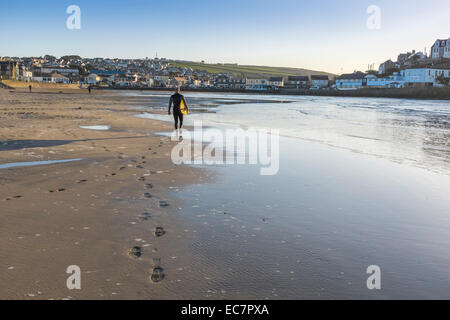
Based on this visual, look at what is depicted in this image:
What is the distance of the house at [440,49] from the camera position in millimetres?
139000

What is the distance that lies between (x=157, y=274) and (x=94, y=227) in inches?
55.5

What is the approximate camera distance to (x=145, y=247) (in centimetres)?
366

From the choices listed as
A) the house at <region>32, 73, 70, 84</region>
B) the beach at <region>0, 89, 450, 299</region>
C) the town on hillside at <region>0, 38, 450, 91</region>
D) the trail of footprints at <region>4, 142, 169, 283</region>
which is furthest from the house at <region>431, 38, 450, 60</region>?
the trail of footprints at <region>4, 142, 169, 283</region>

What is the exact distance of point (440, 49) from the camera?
14275 cm

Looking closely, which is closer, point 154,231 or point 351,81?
point 154,231

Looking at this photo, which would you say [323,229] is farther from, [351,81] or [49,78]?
[49,78]

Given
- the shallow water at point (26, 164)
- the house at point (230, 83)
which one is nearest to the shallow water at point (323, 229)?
the shallow water at point (26, 164)

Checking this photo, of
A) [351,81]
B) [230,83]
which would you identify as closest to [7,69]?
[230,83]

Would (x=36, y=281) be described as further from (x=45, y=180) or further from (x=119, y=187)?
(x=45, y=180)

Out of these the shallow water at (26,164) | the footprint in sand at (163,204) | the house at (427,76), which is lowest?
the footprint in sand at (163,204)

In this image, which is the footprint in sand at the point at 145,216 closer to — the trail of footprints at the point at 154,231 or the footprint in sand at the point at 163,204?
the trail of footprints at the point at 154,231

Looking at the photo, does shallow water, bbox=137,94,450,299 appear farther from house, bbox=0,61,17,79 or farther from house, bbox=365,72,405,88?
house, bbox=0,61,17,79

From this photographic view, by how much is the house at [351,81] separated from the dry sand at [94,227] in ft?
478

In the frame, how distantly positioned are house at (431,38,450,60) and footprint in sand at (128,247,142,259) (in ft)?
547
